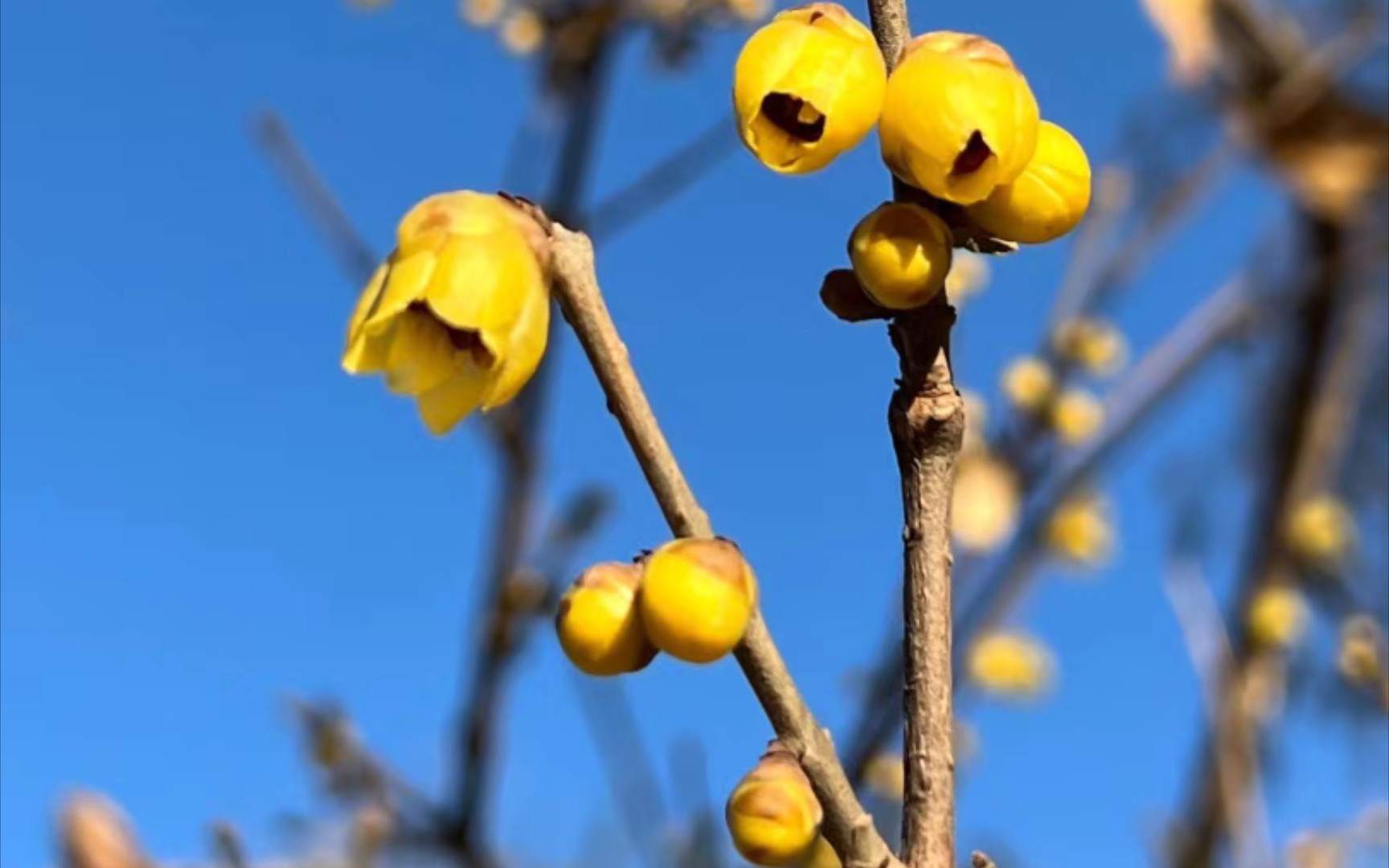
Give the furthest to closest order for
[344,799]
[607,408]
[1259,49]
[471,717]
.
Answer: [1259,49] → [344,799] → [471,717] → [607,408]

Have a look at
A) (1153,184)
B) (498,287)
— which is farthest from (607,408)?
(1153,184)

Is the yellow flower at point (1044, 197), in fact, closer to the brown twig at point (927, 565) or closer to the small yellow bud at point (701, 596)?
the brown twig at point (927, 565)

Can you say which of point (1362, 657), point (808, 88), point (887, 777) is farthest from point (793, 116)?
point (1362, 657)

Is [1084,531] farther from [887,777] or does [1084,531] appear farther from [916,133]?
[916,133]

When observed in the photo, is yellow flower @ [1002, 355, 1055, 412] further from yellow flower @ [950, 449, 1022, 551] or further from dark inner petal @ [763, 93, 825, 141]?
dark inner petal @ [763, 93, 825, 141]

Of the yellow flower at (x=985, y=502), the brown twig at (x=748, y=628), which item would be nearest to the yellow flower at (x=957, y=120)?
the brown twig at (x=748, y=628)

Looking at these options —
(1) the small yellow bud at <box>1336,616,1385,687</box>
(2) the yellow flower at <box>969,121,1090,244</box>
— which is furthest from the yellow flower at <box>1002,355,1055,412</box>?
(2) the yellow flower at <box>969,121,1090,244</box>

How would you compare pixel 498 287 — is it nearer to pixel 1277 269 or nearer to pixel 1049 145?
pixel 1049 145
